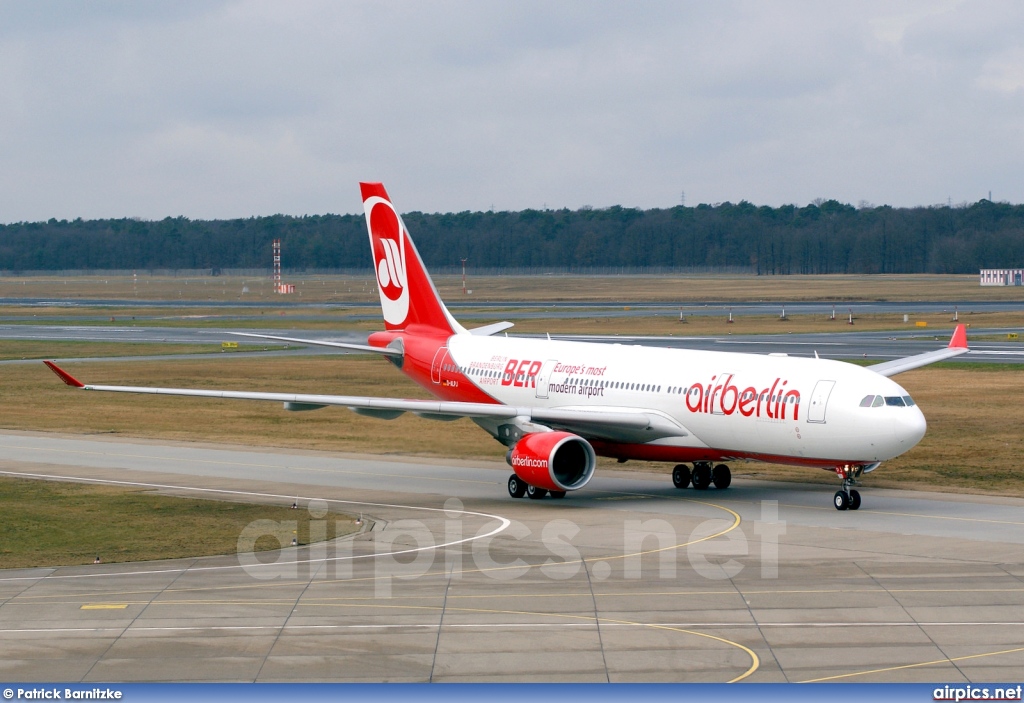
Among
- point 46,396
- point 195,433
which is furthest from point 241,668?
point 46,396

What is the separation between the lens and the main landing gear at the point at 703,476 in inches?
1545

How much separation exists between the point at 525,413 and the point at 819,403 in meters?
8.88

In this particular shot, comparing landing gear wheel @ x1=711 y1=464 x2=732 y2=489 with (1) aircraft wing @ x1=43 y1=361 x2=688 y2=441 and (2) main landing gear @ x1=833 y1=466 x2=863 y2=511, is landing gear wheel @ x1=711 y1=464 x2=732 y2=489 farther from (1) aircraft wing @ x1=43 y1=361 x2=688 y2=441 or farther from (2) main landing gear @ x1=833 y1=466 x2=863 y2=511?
(2) main landing gear @ x1=833 y1=466 x2=863 y2=511

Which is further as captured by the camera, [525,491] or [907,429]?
[525,491]

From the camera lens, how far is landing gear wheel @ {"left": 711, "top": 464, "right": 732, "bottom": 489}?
129 feet

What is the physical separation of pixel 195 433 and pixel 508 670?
119 feet

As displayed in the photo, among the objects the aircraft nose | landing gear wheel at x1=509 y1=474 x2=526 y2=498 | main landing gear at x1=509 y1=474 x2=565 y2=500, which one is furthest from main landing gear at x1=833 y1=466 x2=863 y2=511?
landing gear wheel at x1=509 y1=474 x2=526 y2=498

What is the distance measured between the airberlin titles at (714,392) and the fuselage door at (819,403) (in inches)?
15.1

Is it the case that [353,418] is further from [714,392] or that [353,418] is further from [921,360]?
[921,360]

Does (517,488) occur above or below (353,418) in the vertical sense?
above

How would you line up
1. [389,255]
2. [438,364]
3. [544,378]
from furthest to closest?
[389,255], [438,364], [544,378]

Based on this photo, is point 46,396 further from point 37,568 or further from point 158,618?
point 158,618

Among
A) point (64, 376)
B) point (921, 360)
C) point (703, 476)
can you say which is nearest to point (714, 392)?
point (703, 476)

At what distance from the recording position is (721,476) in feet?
129
